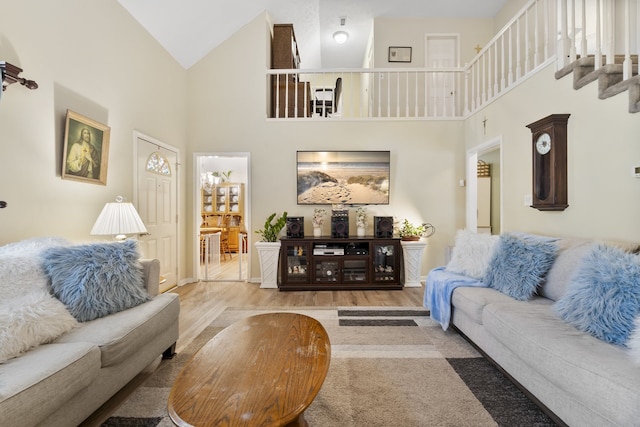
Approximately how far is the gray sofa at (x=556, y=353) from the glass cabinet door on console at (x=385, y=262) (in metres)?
1.78

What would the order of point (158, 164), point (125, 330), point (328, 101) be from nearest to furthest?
point (125, 330)
point (158, 164)
point (328, 101)

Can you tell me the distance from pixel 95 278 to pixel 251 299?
2143mm

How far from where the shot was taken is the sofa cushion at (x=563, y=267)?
6.57ft

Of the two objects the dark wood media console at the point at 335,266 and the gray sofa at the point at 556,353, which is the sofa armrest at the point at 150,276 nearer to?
the dark wood media console at the point at 335,266

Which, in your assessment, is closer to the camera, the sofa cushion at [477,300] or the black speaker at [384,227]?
the sofa cushion at [477,300]

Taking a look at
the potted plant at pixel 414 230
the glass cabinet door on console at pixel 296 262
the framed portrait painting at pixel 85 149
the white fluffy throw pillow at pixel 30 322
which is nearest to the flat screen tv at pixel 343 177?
the potted plant at pixel 414 230

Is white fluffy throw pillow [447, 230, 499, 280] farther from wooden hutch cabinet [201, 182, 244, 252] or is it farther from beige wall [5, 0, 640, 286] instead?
wooden hutch cabinet [201, 182, 244, 252]

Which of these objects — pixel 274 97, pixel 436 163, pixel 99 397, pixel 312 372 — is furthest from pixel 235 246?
pixel 312 372

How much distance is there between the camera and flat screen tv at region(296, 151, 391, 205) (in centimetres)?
455

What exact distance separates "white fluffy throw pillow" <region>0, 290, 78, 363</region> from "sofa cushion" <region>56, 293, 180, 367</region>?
7 cm

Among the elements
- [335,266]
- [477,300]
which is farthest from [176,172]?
[477,300]

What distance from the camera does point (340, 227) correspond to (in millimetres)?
4324

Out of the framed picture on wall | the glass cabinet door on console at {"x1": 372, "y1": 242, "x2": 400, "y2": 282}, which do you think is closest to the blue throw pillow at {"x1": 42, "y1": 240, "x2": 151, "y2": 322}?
the glass cabinet door on console at {"x1": 372, "y1": 242, "x2": 400, "y2": 282}

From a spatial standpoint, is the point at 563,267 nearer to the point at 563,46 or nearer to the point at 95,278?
the point at 563,46
